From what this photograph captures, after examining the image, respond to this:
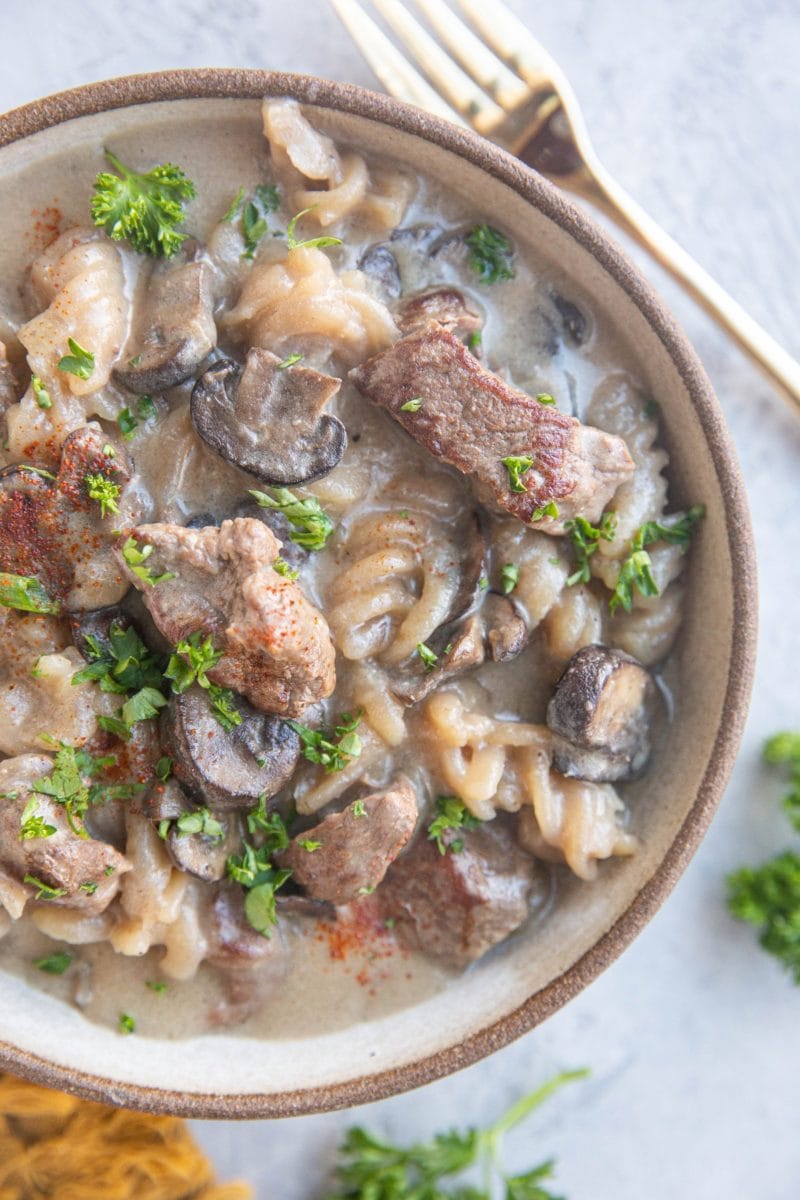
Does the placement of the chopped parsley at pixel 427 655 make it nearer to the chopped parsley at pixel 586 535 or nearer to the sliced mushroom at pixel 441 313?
the chopped parsley at pixel 586 535

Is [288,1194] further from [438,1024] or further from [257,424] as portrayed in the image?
[257,424]

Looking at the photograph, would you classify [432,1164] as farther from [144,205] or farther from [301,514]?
[144,205]

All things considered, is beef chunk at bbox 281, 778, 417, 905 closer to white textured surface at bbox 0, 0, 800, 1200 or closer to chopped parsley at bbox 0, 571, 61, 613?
chopped parsley at bbox 0, 571, 61, 613

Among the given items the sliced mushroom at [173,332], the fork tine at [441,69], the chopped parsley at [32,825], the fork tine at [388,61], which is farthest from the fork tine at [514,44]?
the chopped parsley at [32,825]

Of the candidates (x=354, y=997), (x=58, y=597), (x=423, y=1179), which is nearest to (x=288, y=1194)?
(x=423, y=1179)

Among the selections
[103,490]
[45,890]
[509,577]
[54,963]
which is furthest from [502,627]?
[54,963]

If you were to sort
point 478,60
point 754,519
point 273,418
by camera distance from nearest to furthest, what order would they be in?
point 273,418, point 478,60, point 754,519
